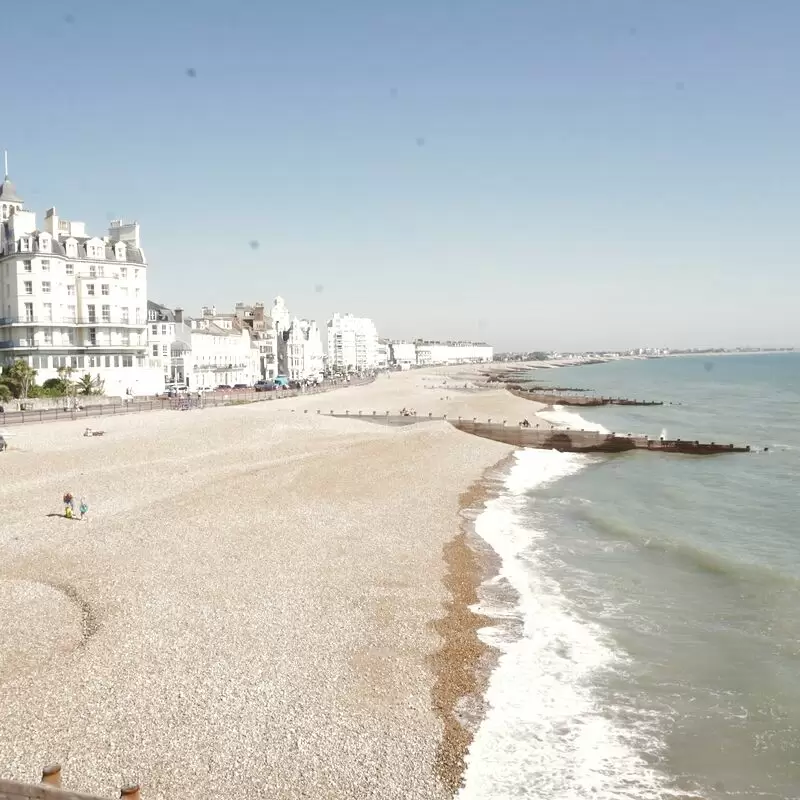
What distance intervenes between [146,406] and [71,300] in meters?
12.1

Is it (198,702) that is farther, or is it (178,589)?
(178,589)

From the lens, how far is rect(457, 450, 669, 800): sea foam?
10234 millimetres

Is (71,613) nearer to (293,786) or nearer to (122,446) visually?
(293,786)

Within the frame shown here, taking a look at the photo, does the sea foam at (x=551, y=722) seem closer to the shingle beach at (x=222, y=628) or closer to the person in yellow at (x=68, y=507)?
the shingle beach at (x=222, y=628)

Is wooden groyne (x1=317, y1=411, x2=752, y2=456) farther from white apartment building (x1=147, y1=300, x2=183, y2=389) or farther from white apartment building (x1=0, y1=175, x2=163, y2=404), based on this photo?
white apartment building (x1=147, y1=300, x2=183, y2=389)

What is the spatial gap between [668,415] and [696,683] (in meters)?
64.0

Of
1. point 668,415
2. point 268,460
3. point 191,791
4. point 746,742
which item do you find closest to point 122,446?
point 268,460

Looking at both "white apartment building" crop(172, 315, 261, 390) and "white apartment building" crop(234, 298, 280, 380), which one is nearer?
"white apartment building" crop(172, 315, 261, 390)

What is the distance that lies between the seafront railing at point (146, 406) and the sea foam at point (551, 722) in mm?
35021

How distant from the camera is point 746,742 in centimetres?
1153

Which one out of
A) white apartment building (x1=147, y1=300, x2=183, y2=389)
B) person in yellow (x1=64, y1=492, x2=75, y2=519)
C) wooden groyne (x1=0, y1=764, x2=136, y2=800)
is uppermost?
white apartment building (x1=147, y1=300, x2=183, y2=389)

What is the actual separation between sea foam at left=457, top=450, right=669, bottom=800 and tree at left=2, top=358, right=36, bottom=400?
41.3m

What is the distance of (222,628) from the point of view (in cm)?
1395

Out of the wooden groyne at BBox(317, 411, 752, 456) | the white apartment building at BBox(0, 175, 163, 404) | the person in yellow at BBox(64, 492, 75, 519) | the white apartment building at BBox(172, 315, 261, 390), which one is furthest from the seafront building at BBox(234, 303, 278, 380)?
the person in yellow at BBox(64, 492, 75, 519)
